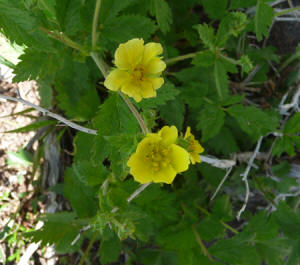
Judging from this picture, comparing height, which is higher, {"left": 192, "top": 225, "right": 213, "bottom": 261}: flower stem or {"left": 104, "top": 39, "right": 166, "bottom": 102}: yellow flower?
{"left": 104, "top": 39, "right": 166, "bottom": 102}: yellow flower

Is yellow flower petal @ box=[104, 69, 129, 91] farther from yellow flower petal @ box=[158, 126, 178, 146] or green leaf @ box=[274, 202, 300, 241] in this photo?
green leaf @ box=[274, 202, 300, 241]

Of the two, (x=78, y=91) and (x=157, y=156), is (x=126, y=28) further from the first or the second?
(x=157, y=156)

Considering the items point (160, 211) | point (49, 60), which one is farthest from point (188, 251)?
point (49, 60)

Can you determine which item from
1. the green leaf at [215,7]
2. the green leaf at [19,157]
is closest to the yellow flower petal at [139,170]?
the green leaf at [215,7]

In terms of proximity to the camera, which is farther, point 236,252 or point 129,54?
point 236,252

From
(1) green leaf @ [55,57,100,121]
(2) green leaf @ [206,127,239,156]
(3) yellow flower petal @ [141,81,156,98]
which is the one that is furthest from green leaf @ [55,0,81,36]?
(2) green leaf @ [206,127,239,156]

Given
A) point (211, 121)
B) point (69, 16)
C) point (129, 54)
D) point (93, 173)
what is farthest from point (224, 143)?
point (69, 16)
